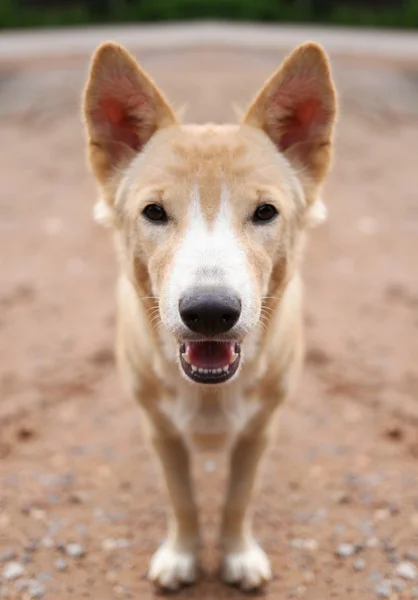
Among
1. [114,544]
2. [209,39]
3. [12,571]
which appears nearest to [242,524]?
[114,544]

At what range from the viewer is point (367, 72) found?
12.3m

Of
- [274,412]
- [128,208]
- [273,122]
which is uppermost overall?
[273,122]

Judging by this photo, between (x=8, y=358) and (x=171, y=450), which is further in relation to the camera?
(x=8, y=358)

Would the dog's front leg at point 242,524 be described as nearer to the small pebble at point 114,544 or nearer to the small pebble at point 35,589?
the small pebble at point 114,544

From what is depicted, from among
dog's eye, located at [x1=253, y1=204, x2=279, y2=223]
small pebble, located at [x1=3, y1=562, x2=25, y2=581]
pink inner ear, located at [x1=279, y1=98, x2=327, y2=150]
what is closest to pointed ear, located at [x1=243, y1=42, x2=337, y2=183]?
pink inner ear, located at [x1=279, y1=98, x2=327, y2=150]

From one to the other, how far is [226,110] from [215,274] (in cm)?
879

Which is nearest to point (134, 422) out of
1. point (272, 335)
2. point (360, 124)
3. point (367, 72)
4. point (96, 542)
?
point (96, 542)

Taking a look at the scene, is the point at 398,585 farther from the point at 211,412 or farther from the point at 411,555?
the point at 211,412

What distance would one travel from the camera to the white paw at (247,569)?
326 centimetres

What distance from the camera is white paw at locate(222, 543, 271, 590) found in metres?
3.26

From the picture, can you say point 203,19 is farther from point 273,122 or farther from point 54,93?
point 273,122

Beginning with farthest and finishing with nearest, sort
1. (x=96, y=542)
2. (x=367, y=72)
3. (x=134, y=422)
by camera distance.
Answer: (x=367, y=72)
(x=134, y=422)
(x=96, y=542)

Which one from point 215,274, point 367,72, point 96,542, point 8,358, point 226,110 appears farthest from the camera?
point 367,72

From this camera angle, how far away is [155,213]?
2570 millimetres
